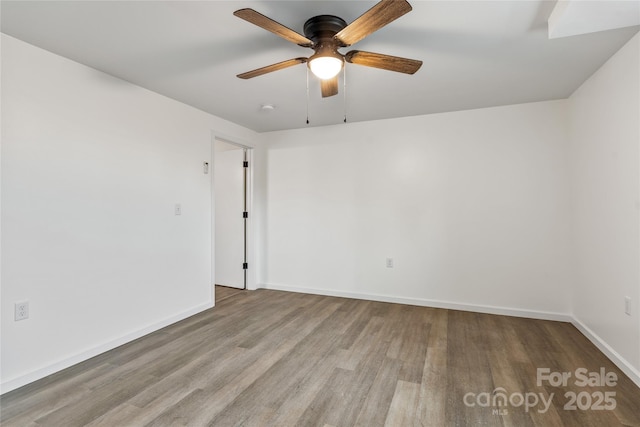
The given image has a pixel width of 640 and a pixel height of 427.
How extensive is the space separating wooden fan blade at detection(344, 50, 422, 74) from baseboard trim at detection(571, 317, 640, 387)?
8.33 feet

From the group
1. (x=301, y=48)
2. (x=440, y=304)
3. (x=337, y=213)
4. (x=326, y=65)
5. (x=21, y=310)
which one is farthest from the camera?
(x=337, y=213)

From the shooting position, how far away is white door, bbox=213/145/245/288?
4.56m

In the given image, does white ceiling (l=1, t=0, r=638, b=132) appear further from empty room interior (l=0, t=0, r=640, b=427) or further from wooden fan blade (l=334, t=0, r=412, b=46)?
wooden fan blade (l=334, t=0, r=412, b=46)

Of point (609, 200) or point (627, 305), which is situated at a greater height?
point (609, 200)

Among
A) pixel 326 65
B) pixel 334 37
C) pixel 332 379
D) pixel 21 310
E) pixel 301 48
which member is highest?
pixel 301 48

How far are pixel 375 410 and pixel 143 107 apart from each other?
10.3ft

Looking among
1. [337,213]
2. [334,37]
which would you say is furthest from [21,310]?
[337,213]

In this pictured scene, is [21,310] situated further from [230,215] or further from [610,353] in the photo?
[610,353]

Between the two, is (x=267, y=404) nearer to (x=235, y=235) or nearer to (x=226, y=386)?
(x=226, y=386)

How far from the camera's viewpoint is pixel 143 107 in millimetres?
2885

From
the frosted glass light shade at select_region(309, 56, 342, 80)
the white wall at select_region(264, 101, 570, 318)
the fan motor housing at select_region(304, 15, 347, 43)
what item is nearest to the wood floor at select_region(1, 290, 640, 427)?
the white wall at select_region(264, 101, 570, 318)

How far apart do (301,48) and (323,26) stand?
447 millimetres

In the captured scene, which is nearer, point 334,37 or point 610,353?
point 334,37

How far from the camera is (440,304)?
3.69 meters
